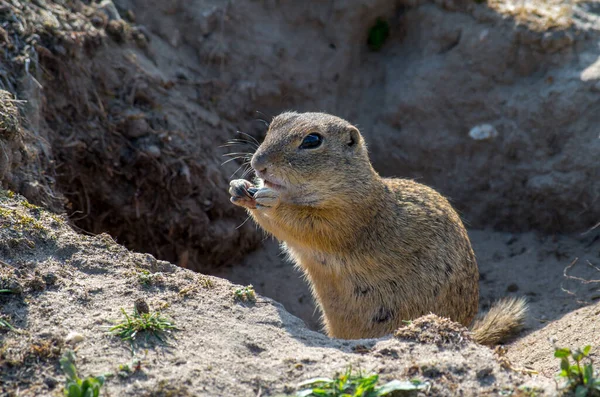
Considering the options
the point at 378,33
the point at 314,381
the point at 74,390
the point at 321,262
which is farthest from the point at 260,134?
the point at 74,390

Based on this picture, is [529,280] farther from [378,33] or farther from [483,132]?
[378,33]

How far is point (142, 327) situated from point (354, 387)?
1186mm

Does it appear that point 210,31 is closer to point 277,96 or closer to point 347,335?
point 277,96

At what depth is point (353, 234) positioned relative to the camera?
18.0 ft

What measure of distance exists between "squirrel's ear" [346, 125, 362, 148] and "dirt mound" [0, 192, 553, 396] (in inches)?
72.1

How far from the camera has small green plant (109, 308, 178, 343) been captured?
3.59 metres

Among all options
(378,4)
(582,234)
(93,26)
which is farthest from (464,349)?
(378,4)

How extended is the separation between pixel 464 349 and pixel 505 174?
4.58m

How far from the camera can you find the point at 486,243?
312 inches

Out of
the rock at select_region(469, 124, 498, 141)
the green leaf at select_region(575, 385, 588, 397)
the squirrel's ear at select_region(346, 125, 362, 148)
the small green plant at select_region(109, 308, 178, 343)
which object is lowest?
the small green plant at select_region(109, 308, 178, 343)

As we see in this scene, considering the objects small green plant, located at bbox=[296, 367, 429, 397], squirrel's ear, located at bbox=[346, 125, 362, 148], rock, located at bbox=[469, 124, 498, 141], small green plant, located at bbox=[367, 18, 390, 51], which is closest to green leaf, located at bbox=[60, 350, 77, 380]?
small green plant, located at bbox=[296, 367, 429, 397]

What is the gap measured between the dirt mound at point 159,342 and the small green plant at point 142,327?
0.04m

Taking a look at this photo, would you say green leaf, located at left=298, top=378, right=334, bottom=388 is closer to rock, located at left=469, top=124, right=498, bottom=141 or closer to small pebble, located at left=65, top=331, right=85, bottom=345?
small pebble, located at left=65, top=331, right=85, bottom=345

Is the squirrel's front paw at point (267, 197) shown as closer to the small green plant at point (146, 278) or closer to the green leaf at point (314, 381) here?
the small green plant at point (146, 278)
